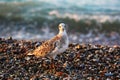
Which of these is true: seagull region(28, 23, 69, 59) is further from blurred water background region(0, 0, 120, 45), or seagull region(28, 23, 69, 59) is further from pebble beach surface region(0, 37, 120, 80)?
blurred water background region(0, 0, 120, 45)

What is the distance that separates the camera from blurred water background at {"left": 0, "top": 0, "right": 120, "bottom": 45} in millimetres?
19375

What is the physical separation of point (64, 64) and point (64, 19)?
11363mm

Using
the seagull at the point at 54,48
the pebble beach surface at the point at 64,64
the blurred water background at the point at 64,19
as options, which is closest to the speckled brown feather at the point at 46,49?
the seagull at the point at 54,48

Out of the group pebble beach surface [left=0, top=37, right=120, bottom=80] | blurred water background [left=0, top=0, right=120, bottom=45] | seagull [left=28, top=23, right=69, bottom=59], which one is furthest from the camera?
Result: blurred water background [left=0, top=0, right=120, bottom=45]

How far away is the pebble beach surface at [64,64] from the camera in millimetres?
10266

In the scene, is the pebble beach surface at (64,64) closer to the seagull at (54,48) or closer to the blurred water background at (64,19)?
the seagull at (54,48)

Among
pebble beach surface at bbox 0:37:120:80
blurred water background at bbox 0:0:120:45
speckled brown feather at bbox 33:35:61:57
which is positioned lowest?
blurred water background at bbox 0:0:120:45

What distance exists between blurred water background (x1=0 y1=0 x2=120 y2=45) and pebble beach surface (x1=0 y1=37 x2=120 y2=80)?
20.2ft

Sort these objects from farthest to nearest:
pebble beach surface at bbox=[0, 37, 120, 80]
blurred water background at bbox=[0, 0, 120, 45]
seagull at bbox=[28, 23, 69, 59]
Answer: blurred water background at bbox=[0, 0, 120, 45], seagull at bbox=[28, 23, 69, 59], pebble beach surface at bbox=[0, 37, 120, 80]

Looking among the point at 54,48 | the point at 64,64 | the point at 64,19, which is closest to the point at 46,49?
the point at 54,48

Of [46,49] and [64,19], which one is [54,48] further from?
[64,19]

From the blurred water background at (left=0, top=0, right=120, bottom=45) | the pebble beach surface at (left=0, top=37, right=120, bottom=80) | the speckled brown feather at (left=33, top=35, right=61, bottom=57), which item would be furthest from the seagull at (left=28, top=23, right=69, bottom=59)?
the blurred water background at (left=0, top=0, right=120, bottom=45)

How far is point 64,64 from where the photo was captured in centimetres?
1081

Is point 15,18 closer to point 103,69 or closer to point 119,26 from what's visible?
point 119,26
